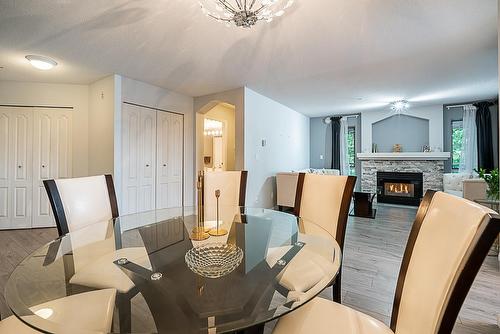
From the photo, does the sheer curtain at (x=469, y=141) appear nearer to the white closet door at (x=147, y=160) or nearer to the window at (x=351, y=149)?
the window at (x=351, y=149)

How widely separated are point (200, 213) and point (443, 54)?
3.51 meters

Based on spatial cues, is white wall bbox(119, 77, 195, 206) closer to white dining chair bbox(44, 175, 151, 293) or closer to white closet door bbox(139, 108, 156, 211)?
white closet door bbox(139, 108, 156, 211)

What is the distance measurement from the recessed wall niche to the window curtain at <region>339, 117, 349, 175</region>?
0.73 metres

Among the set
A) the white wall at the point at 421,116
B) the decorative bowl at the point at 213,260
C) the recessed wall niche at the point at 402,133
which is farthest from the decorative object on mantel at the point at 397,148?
the decorative bowl at the point at 213,260

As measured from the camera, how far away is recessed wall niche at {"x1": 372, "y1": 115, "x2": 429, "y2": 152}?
20.3 feet

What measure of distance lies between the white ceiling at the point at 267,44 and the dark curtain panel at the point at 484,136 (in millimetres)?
1208

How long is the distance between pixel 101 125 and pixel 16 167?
161 centimetres

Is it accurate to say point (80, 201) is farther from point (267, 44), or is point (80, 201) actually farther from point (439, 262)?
point (267, 44)

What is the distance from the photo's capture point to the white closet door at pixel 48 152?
4098 mm

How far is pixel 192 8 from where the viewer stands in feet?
6.84

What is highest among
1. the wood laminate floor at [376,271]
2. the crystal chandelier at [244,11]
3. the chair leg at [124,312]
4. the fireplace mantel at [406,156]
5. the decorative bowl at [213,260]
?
the crystal chandelier at [244,11]

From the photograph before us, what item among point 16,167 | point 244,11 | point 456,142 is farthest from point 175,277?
point 456,142

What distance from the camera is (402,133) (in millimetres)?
6398

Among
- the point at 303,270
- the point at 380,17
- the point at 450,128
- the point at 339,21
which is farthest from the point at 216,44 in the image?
the point at 450,128
